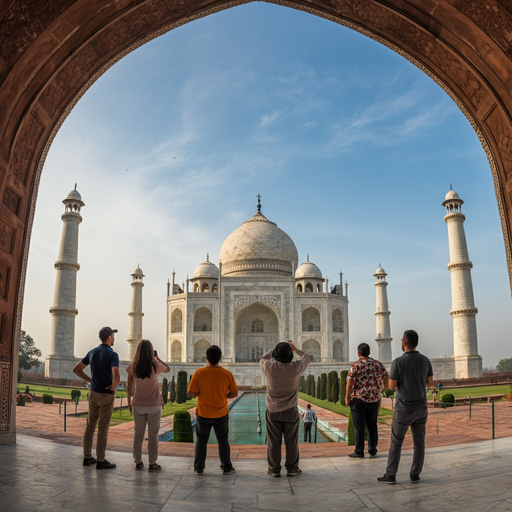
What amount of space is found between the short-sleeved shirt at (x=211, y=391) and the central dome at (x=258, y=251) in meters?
27.9

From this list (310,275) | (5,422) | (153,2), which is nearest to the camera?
(5,422)

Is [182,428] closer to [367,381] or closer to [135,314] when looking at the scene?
[367,381]

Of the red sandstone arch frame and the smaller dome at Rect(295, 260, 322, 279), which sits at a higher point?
the smaller dome at Rect(295, 260, 322, 279)

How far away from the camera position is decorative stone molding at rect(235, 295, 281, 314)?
95.3ft

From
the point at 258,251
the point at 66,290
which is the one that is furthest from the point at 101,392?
the point at 258,251

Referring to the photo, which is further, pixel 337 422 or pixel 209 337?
pixel 209 337

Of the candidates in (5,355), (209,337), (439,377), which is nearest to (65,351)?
(209,337)

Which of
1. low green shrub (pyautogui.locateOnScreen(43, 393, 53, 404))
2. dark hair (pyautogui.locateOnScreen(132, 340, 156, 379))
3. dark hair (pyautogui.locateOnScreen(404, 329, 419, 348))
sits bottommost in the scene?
low green shrub (pyautogui.locateOnScreen(43, 393, 53, 404))

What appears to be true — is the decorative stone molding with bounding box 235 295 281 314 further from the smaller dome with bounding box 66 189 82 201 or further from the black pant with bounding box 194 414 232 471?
the black pant with bounding box 194 414 232 471

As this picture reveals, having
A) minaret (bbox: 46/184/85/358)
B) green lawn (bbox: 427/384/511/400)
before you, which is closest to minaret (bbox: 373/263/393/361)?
green lawn (bbox: 427/384/511/400)

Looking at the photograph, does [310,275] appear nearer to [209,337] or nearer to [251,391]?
[209,337]

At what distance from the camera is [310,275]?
31.9 meters

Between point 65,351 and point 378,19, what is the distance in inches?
864

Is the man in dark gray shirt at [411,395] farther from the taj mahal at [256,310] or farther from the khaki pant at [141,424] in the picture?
the taj mahal at [256,310]
